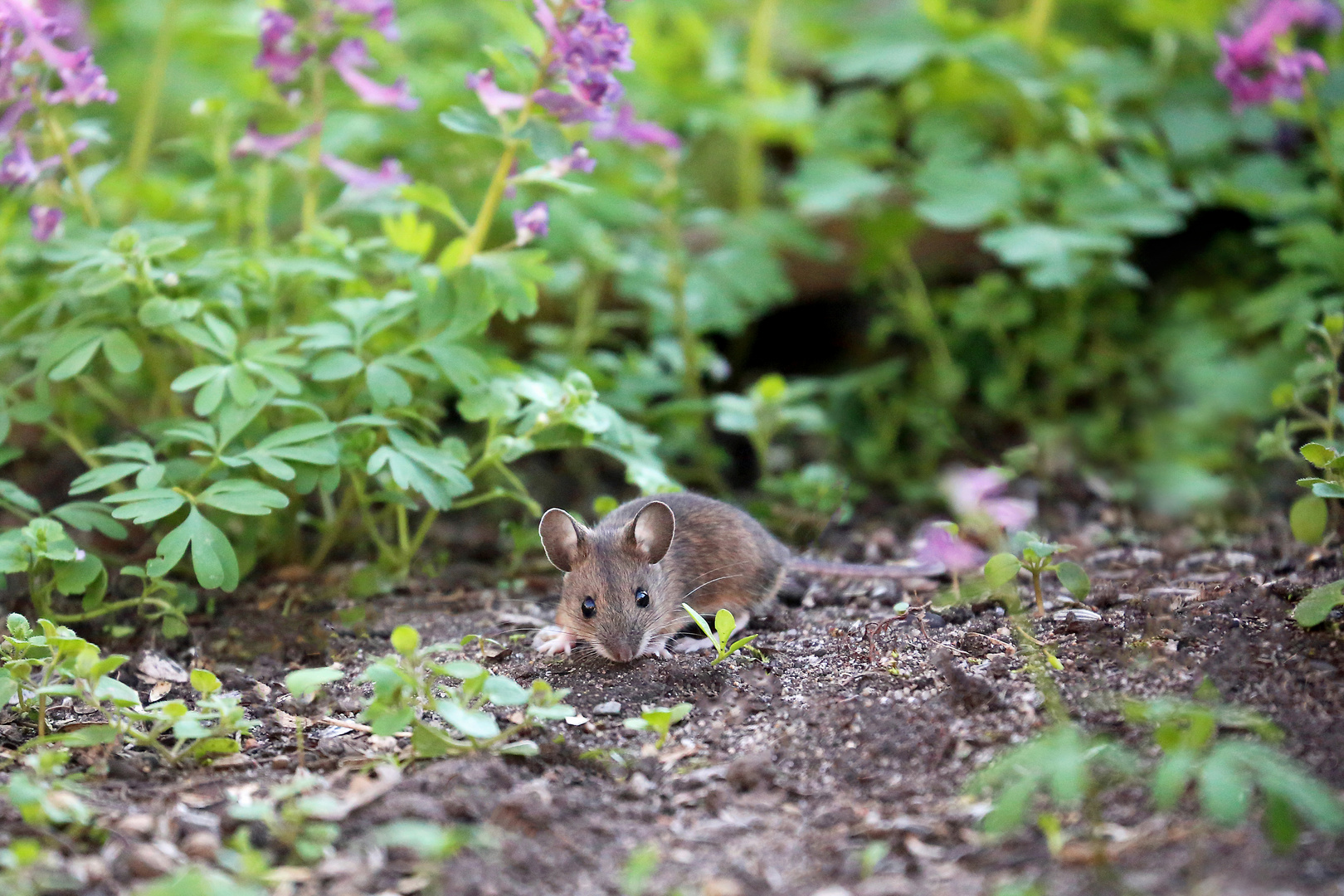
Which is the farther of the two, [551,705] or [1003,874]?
[551,705]

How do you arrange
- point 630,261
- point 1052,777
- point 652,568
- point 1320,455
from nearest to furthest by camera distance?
point 1052,777 < point 1320,455 < point 652,568 < point 630,261

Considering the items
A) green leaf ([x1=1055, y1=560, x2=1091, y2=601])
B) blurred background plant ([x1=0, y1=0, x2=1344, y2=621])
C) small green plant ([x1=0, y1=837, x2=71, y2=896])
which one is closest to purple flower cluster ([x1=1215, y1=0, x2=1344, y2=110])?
blurred background plant ([x1=0, y1=0, x2=1344, y2=621])

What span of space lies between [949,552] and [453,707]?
150cm

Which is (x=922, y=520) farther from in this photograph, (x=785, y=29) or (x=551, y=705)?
(x=785, y=29)

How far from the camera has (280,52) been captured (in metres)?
4.08

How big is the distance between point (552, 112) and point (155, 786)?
223cm

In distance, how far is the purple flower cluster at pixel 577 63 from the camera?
359cm

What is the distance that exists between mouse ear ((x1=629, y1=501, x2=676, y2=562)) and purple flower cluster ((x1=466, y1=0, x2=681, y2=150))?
125 cm

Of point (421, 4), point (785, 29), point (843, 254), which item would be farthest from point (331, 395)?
point (785, 29)

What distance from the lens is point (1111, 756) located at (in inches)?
93.3

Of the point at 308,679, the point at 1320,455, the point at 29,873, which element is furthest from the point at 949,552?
the point at 29,873

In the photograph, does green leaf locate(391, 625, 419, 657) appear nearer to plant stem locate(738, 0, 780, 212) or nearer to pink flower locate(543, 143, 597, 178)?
pink flower locate(543, 143, 597, 178)

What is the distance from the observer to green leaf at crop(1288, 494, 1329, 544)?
3541 mm

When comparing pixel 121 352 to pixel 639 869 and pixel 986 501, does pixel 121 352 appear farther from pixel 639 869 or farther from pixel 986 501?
pixel 986 501
